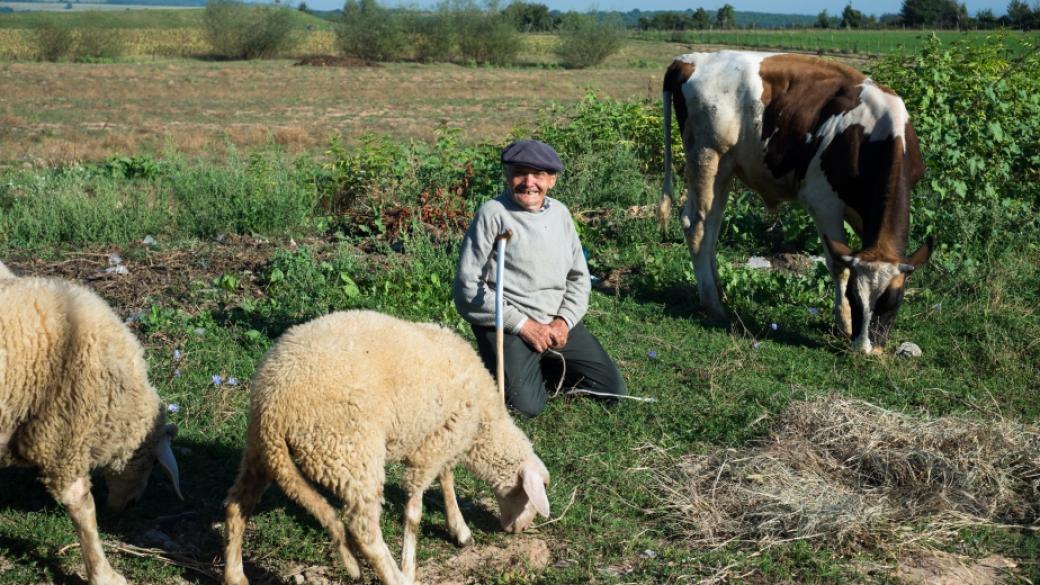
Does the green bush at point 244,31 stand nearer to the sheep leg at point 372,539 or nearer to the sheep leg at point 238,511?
the sheep leg at point 238,511

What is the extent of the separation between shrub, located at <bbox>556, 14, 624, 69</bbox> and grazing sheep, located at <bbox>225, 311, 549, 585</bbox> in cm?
5293

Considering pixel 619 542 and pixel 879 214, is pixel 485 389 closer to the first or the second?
pixel 619 542

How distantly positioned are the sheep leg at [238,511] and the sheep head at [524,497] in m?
1.18

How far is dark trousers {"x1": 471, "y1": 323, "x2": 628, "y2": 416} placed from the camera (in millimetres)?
6090

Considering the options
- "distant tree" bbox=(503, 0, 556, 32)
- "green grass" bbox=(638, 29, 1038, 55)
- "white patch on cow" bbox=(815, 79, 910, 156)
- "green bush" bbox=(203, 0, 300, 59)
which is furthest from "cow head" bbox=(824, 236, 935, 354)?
"distant tree" bbox=(503, 0, 556, 32)

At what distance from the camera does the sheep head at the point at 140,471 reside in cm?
485

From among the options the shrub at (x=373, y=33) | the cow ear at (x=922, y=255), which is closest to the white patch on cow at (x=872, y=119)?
the cow ear at (x=922, y=255)

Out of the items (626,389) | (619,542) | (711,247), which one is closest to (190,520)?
(619,542)

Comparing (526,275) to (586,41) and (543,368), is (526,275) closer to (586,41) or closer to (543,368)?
(543,368)

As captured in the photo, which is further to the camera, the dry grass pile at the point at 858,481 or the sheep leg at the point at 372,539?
the dry grass pile at the point at 858,481

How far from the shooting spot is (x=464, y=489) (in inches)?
213

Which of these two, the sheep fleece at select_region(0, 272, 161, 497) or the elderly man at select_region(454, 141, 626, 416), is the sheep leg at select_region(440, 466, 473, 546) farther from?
the sheep fleece at select_region(0, 272, 161, 497)

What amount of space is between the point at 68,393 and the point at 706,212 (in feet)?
18.8

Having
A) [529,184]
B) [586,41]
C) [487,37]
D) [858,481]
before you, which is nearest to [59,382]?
[529,184]
